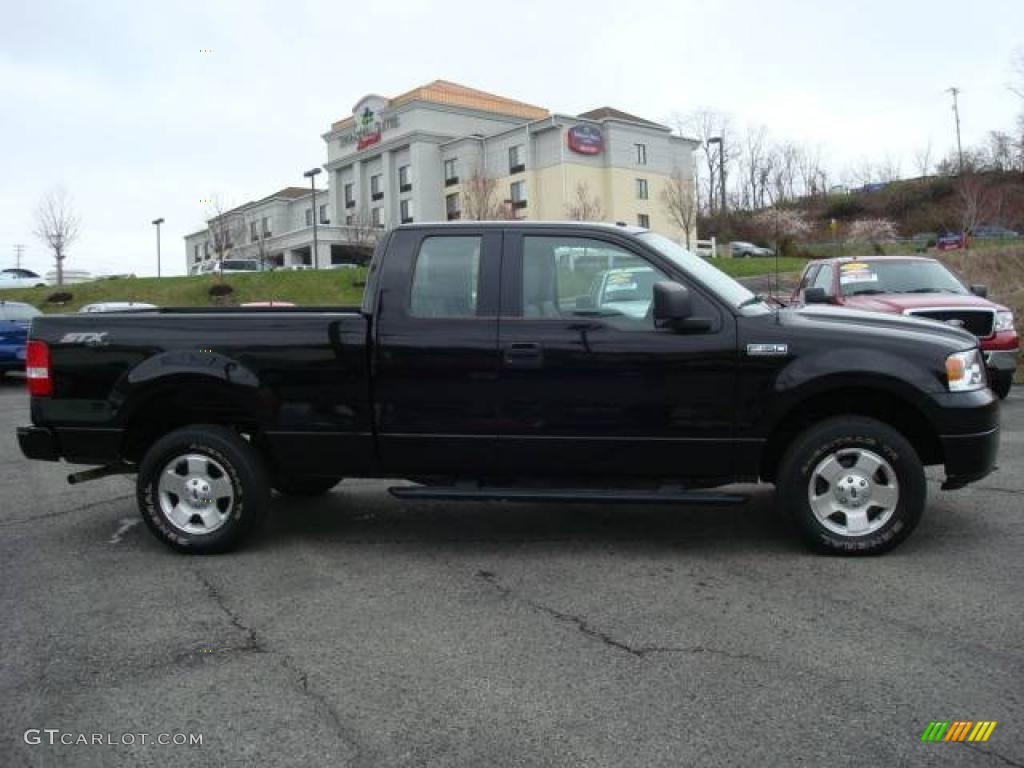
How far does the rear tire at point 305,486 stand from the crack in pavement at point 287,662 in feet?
4.89

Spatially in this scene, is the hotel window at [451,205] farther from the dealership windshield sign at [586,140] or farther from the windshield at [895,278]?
the windshield at [895,278]

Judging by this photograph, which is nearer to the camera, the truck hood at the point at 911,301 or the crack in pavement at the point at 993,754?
the crack in pavement at the point at 993,754

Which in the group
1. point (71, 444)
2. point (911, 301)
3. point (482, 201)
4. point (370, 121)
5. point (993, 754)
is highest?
point (370, 121)

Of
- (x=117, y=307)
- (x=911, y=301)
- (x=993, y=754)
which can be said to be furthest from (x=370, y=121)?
(x=993, y=754)

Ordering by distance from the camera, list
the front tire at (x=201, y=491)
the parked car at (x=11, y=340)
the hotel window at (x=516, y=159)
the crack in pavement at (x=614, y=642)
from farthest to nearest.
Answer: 1. the hotel window at (x=516, y=159)
2. the parked car at (x=11, y=340)
3. the front tire at (x=201, y=491)
4. the crack in pavement at (x=614, y=642)

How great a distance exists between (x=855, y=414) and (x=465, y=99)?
71.7 meters

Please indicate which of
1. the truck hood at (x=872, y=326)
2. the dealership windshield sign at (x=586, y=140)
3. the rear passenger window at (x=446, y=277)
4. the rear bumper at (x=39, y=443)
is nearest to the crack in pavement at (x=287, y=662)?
the rear bumper at (x=39, y=443)

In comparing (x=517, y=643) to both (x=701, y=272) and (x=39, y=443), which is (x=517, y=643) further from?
(x=39, y=443)

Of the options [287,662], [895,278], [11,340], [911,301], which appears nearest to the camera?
[287,662]

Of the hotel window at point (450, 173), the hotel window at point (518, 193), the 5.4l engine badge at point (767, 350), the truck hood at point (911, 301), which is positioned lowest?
the 5.4l engine badge at point (767, 350)

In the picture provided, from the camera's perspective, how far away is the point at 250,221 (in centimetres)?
8438

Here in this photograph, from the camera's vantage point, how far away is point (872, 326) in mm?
5098

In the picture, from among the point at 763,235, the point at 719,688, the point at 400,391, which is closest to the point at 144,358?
the point at 400,391

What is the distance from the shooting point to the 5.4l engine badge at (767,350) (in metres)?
4.95
